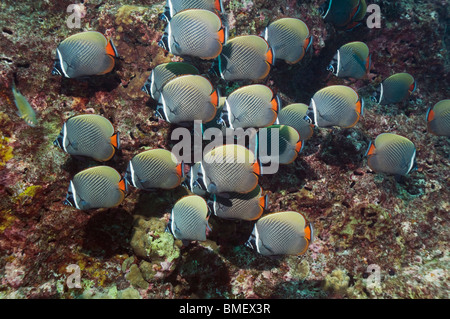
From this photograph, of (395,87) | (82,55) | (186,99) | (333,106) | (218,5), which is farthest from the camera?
(395,87)

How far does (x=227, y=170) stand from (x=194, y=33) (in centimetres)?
152

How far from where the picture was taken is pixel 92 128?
2797 millimetres

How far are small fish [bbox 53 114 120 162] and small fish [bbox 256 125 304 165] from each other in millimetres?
1700

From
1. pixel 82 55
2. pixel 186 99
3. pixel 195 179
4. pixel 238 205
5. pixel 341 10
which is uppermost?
pixel 341 10

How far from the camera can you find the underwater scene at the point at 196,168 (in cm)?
279

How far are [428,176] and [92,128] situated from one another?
5468 millimetres

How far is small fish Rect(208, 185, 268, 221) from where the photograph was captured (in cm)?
282

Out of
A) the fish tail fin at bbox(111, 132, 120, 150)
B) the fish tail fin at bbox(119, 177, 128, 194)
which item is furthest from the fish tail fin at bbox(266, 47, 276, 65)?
the fish tail fin at bbox(119, 177, 128, 194)

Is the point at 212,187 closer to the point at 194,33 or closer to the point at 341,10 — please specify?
the point at 194,33

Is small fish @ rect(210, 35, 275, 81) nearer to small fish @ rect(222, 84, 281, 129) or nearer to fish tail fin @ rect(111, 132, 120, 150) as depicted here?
small fish @ rect(222, 84, 281, 129)

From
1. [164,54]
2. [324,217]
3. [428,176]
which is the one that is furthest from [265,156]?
[428,176]

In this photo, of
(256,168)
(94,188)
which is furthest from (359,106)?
(94,188)

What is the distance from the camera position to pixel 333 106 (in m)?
3.18

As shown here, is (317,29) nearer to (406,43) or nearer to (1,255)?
(406,43)
